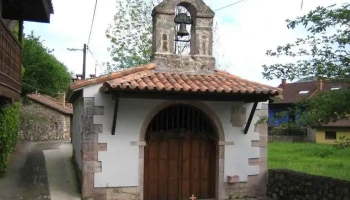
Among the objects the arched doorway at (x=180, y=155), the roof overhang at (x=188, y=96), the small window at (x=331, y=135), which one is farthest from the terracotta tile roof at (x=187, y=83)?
the small window at (x=331, y=135)

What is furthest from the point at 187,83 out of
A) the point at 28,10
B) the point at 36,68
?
the point at 36,68

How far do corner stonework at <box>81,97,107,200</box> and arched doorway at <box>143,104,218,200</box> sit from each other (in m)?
1.16

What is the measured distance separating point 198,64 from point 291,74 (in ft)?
11.4

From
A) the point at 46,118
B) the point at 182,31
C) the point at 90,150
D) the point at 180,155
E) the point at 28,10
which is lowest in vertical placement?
the point at 180,155

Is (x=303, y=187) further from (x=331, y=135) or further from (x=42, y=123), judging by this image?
(x=331, y=135)

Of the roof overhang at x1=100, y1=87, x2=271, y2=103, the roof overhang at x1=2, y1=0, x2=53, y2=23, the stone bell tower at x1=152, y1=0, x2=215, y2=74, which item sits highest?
the roof overhang at x1=2, y1=0, x2=53, y2=23

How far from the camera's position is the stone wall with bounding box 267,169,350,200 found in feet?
24.4

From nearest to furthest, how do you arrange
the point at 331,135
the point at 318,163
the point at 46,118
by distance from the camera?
the point at 318,163 < the point at 46,118 < the point at 331,135

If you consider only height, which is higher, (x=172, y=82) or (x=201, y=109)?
(x=172, y=82)

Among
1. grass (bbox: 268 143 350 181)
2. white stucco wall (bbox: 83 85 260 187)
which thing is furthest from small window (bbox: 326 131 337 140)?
white stucco wall (bbox: 83 85 260 187)

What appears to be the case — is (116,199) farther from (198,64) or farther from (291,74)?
(291,74)

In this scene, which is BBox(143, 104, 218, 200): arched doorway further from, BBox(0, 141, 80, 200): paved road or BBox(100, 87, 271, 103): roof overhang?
BBox(0, 141, 80, 200): paved road

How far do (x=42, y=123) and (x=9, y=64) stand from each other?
56.8ft

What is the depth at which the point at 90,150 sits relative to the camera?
28.1 feet
